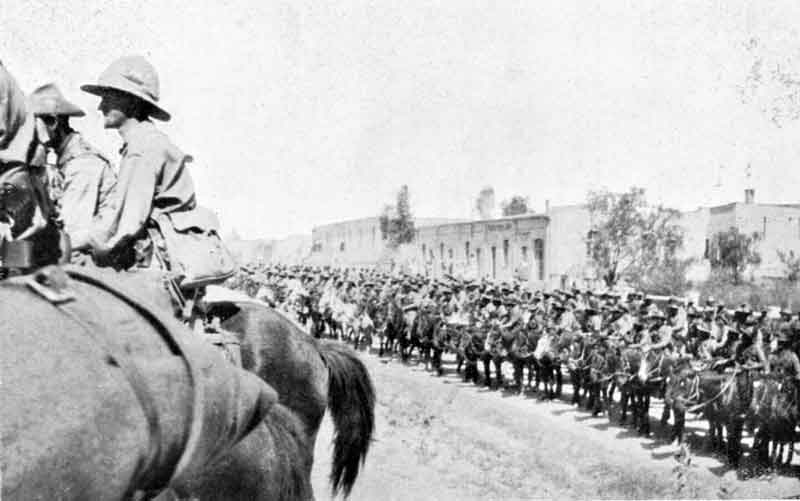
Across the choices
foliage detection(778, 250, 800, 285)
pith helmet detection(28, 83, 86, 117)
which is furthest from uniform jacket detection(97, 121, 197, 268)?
foliage detection(778, 250, 800, 285)

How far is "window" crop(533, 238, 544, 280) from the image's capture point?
41281 millimetres

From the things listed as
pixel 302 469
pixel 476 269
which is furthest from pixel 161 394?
pixel 476 269

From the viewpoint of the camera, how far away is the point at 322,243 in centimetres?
8806

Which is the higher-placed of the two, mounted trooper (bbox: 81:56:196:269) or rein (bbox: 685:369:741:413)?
mounted trooper (bbox: 81:56:196:269)

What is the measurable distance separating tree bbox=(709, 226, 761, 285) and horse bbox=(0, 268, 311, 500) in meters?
30.1

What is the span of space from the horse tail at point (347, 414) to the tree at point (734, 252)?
25490mm

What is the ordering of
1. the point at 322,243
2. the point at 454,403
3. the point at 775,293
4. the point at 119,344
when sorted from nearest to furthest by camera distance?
1. the point at 119,344
2. the point at 454,403
3. the point at 775,293
4. the point at 322,243

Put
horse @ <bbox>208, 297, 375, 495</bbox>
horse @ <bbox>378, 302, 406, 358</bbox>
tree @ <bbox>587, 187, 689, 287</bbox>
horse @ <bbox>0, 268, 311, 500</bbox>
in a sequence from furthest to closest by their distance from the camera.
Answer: tree @ <bbox>587, 187, 689, 287</bbox>
horse @ <bbox>378, 302, 406, 358</bbox>
horse @ <bbox>208, 297, 375, 495</bbox>
horse @ <bbox>0, 268, 311, 500</bbox>

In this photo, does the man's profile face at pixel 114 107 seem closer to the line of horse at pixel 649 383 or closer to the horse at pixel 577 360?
the line of horse at pixel 649 383

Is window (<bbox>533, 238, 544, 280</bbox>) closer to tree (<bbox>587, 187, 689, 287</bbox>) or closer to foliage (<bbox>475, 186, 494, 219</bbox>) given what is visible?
tree (<bbox>587, 187, 689, 287</bbox>)

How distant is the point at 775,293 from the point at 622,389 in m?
12.9

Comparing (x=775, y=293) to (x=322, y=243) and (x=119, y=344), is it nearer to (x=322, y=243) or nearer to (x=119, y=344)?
(x=119, y=344)

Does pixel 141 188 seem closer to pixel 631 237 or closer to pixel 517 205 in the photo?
pixel 631 237

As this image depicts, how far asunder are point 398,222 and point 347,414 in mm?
56458
